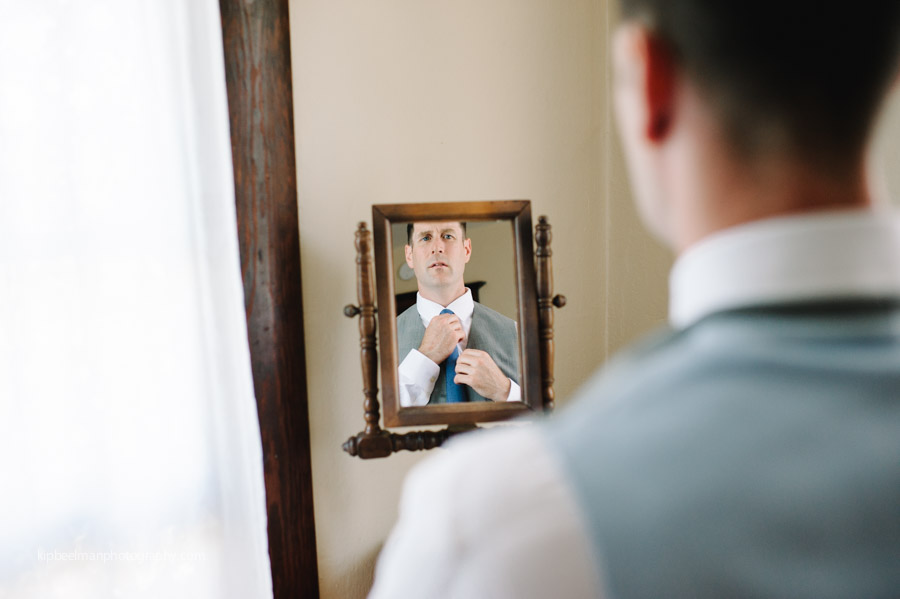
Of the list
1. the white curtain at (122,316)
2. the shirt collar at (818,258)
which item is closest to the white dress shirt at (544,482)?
the shirt collar at (818,258)

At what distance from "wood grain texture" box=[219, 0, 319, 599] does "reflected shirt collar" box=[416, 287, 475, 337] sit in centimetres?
34

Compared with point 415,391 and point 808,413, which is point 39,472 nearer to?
point 415,391

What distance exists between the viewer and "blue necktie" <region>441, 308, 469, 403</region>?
3.66 ft

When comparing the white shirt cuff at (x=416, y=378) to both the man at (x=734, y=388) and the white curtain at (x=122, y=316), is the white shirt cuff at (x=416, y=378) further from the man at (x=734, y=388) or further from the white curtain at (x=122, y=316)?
the man at (x=734, y=388)

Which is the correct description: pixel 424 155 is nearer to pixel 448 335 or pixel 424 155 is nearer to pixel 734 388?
pixel 448 335

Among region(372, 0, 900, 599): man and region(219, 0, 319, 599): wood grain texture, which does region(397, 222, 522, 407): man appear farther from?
region(372, 0, 900, 599): man

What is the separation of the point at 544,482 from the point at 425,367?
2.79 ft

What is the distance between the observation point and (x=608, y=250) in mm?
1433

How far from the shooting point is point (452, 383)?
1.11 meters

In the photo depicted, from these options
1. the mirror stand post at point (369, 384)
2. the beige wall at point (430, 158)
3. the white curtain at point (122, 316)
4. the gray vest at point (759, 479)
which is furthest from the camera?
the beige wall at point (430, 158)

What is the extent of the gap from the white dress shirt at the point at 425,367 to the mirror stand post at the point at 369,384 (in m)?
0.06

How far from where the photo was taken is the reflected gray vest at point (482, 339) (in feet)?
3.66

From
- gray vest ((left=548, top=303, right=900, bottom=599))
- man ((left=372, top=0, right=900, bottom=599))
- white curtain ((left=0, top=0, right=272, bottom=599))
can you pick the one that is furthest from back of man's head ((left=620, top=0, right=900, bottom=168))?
white curtain ((left=0, top=0, right=272, bottom=599))

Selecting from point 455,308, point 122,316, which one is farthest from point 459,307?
point 122,316
